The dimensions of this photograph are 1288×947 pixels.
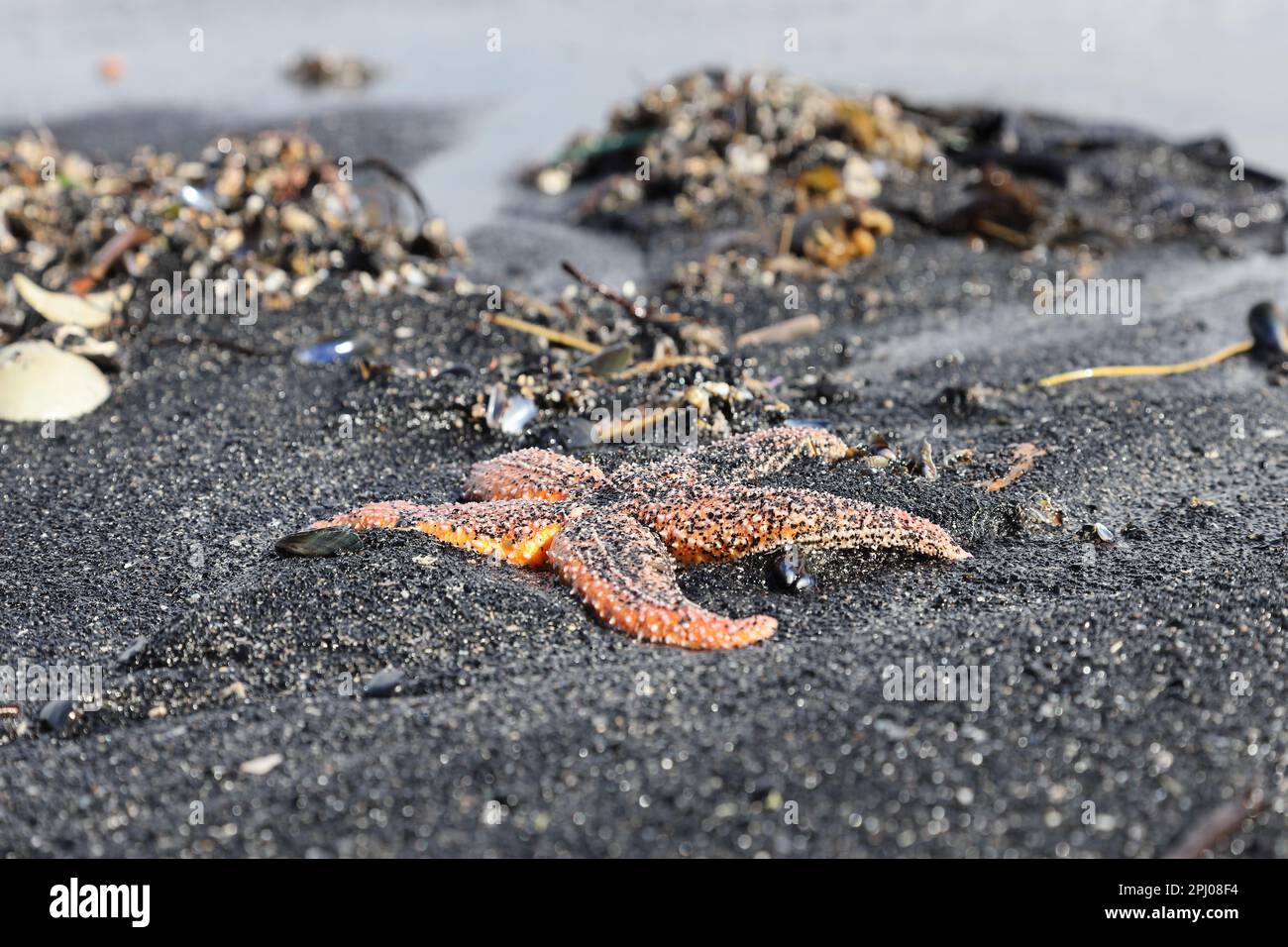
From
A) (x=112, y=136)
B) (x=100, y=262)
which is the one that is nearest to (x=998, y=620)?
(x=100, y=262)

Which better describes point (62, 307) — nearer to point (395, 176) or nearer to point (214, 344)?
point (214, 344)

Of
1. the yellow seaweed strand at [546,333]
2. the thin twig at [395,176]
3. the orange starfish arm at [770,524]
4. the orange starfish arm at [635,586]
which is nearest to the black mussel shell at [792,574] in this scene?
the orange starfish arm at [770,524]

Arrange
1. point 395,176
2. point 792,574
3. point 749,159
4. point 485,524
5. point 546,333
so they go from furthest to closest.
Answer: point 749,159 < point 395,176 < point 546,333 < point 485,524 < point 792,574

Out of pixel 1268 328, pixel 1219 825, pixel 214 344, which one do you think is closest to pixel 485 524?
pixel 1219 825

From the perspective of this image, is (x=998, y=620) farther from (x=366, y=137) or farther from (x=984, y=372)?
(x=366, y=137)

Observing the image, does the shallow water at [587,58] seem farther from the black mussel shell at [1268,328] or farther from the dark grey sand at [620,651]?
the dark grey sand at [620,651]

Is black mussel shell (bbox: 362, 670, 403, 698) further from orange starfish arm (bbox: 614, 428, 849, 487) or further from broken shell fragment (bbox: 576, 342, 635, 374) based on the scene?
broken shell fragment (bbox: 576, 342, 635, 374)
